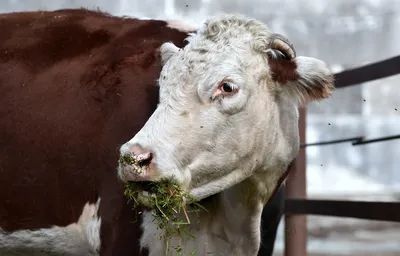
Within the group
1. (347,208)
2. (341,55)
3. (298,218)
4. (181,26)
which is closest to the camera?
(181,26)

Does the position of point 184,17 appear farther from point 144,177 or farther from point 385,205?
point 144,177

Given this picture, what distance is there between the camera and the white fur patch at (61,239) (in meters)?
4.04

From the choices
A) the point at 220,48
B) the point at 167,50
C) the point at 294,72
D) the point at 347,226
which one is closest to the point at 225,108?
the point at 220,48

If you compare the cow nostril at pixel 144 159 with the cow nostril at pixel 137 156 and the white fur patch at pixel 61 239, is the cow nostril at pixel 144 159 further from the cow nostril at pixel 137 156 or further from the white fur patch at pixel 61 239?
the white fur patch at pixel 61 239

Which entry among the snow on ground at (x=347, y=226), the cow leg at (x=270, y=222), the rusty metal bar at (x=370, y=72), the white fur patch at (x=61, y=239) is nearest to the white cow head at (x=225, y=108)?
the cow leg at (x=270, y=222)

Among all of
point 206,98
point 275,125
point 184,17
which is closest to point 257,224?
point 275,125

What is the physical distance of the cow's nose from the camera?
10.8 feet

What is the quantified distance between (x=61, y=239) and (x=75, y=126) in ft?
1.77

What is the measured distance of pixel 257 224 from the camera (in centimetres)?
396

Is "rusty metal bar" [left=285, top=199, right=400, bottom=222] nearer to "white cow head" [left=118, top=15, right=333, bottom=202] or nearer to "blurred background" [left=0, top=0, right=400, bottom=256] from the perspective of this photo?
"white cow head" [left=118, top=15, right=333, bottom=202]

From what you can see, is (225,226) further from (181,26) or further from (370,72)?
(370,72)

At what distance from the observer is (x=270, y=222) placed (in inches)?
172

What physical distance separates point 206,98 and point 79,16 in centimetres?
127

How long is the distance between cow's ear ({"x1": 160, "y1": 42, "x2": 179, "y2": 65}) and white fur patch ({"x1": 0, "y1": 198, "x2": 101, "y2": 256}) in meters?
0.71
